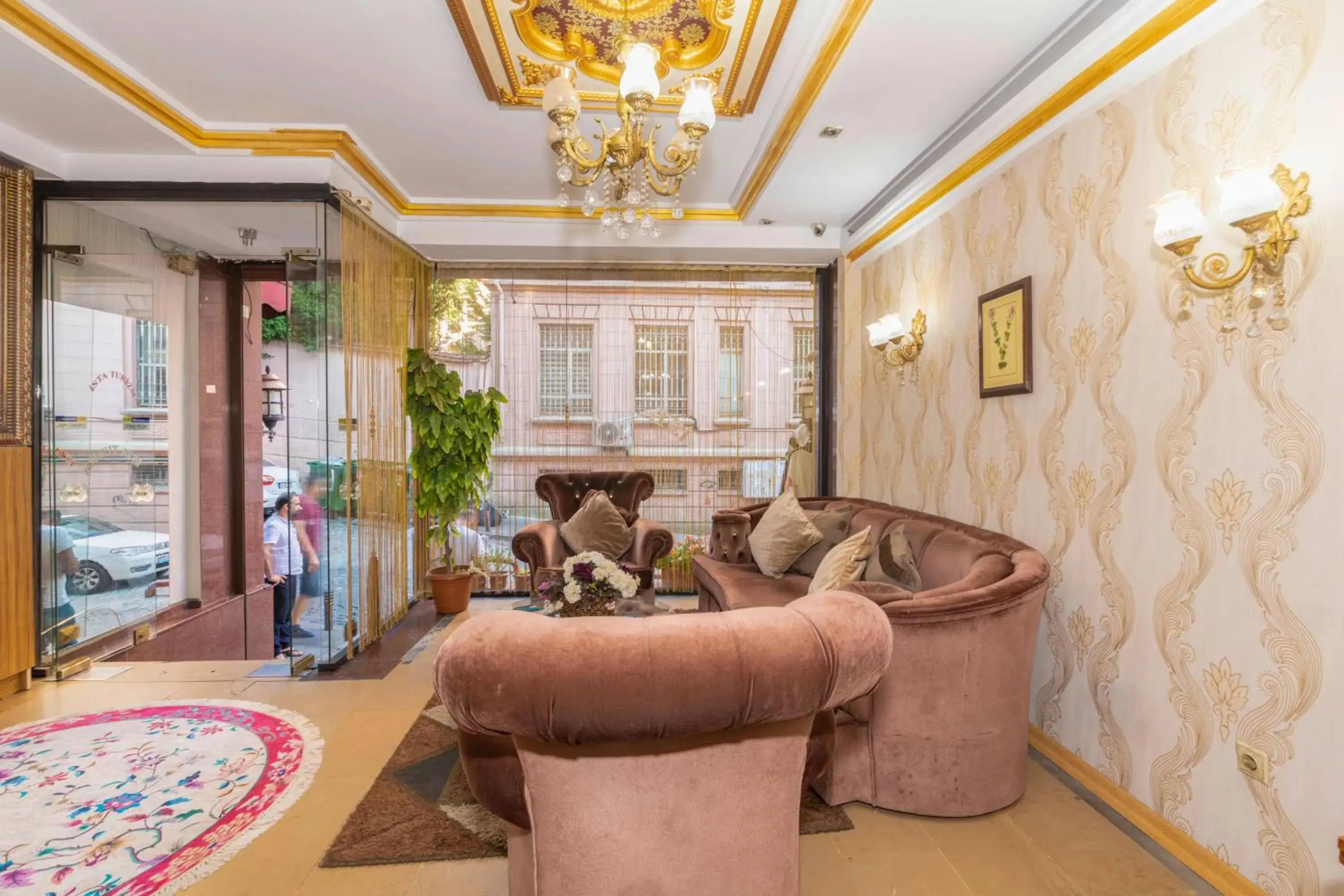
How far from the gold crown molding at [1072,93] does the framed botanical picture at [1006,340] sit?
62 cm

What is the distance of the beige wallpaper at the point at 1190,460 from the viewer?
1.61 meters

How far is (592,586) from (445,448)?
7.60 feet

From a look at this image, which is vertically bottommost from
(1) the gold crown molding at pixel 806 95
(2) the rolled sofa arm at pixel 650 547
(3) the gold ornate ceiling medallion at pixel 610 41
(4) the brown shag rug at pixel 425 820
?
(4) the brown shag rug at pixel 425 820

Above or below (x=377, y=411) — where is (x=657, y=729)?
below

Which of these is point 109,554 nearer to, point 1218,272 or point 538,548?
point 538,548

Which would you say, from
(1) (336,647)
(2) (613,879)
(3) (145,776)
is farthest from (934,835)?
(1) (336,647)

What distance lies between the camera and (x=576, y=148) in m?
2.50

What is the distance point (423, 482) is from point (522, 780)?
3611 mm

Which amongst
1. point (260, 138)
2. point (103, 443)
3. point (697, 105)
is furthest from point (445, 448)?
point (697, 105)

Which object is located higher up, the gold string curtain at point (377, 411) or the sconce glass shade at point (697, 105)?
the sconce glass shade at point (697, 105)

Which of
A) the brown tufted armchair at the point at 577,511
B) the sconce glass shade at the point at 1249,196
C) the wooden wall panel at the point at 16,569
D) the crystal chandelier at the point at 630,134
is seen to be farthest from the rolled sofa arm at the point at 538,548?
the sconce glass shade at the point at 1249,196

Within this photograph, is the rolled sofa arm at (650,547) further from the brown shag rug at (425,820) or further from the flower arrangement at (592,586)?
the brown shag rug at (425,820)

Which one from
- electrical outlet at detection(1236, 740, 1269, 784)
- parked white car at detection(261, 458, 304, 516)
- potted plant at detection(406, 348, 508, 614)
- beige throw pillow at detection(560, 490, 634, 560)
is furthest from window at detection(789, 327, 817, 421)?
electrical outlet at detection(1236, 740, 1269, 784)

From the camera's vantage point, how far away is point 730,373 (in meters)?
5.36
